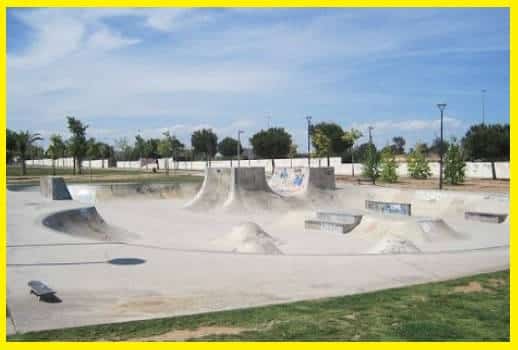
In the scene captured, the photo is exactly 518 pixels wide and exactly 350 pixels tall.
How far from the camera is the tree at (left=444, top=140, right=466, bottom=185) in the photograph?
37312mm

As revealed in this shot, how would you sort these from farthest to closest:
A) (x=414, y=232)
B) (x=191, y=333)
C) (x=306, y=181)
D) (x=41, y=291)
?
(x=306, y=181), (x=414, y=232), (x=41, y=291), (x=191, y=333)

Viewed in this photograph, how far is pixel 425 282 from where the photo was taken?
7898 millimetres

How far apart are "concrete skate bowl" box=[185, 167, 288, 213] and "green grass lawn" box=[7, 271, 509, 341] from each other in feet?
58.7

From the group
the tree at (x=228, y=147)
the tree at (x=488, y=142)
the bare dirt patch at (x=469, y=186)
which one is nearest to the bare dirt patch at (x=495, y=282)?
the bare dirt patch at (x=469, y=186)

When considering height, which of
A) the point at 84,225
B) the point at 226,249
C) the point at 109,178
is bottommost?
the point at 226,249

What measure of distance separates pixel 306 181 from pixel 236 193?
202 inches

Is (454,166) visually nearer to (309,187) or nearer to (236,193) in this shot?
(309,187)

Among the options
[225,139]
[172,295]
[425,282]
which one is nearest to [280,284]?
[172,295]

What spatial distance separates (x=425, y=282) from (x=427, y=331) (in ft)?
9.09

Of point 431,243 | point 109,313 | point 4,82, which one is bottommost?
point 431,243

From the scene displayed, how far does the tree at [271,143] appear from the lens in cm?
7462

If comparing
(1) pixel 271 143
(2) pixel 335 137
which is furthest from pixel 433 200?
(2) pixel 335 137

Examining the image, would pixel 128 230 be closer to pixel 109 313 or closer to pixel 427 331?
pixel 109 313

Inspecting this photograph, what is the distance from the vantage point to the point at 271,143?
7462cm
